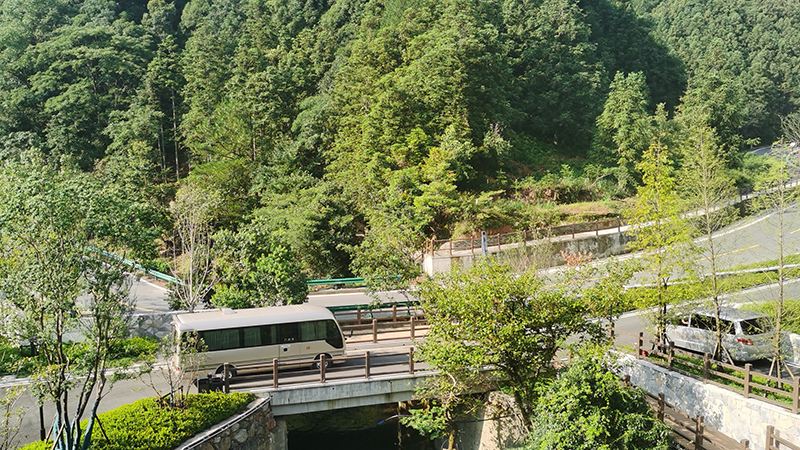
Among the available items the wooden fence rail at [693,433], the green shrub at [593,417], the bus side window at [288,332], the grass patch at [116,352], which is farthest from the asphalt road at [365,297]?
the green shrub at [593,417]

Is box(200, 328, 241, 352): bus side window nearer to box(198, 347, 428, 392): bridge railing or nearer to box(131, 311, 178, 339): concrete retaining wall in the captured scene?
box(198, 347, 428, 392): bridge railing

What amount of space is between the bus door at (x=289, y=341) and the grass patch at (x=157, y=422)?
2214mm

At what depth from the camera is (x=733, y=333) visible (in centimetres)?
1830

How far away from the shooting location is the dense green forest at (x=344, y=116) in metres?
30.8

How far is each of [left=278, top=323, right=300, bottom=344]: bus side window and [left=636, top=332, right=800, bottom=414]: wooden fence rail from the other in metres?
10.6

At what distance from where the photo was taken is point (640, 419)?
1225 centimetres

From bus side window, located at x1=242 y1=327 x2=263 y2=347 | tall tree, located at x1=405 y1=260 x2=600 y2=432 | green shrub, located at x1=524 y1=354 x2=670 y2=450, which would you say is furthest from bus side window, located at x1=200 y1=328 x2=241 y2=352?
green shrub, located at x1=524 y1=354 x2=670 y2=450

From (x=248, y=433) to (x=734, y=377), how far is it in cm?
1234

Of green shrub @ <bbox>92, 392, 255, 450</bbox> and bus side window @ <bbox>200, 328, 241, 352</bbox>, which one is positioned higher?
bus side window @ <bbox>200, 328, 241, 352</bbox>

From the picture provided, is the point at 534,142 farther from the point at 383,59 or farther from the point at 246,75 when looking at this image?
the point at 246,75

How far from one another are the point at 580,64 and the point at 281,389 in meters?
39.1

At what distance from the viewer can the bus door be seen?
1723cm

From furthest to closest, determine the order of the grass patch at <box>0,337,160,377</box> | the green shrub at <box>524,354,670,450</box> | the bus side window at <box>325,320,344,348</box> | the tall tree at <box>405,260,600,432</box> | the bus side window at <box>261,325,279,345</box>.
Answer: the bus side window at <box>325,320,344,348</box> → the grass patch at <box>0,337,160,377</box> → the bus side window at <box>261,325,279,345</box> → the tall tree at <box>405,260,600,432</box> → the green shrub at <box>524,354,670,450</box>

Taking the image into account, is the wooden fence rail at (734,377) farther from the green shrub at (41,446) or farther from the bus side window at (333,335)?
the green shrub at (41,446)
